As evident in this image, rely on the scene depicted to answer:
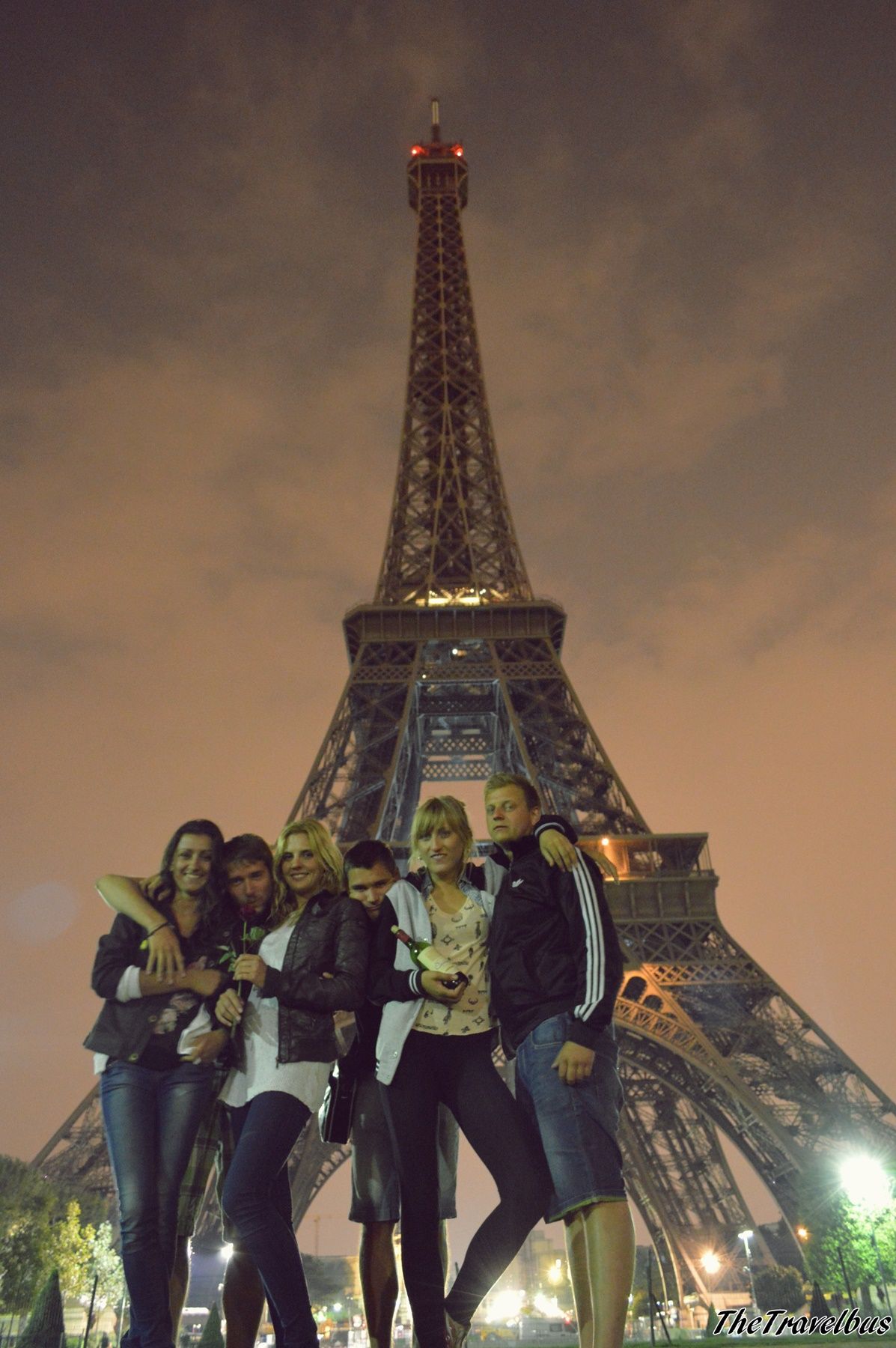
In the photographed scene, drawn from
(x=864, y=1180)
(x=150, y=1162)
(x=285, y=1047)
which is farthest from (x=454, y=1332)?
(x=864, y=1180)

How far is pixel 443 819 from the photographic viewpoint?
4.95 metres

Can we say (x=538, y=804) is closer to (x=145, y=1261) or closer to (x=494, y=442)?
(x=145, y=1261)

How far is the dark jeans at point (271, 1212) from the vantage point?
13.4 ft

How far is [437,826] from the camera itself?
4934mm

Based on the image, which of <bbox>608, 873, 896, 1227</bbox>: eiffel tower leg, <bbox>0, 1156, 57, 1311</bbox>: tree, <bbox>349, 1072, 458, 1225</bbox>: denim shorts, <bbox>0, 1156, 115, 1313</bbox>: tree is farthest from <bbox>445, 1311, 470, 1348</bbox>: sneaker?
<bbox>0, 1156, 57, 1311</bbox>: tree

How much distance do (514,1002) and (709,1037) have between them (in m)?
22.9

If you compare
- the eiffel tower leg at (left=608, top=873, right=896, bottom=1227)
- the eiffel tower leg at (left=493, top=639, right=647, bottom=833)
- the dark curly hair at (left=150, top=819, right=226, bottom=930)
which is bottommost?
the dark curly hair at (left=150, top=819, right=226, bottom=930)

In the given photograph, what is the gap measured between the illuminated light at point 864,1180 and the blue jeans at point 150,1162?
21868 mm

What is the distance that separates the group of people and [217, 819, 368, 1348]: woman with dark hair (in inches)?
0.4

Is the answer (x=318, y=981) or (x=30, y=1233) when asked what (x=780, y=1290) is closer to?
(x=30, y=1233)

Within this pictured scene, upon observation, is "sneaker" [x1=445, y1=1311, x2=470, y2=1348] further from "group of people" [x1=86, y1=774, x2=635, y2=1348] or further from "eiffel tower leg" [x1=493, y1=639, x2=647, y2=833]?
"eiffel tower leg" [x1=493, y1=639, x2=647, y2=833]

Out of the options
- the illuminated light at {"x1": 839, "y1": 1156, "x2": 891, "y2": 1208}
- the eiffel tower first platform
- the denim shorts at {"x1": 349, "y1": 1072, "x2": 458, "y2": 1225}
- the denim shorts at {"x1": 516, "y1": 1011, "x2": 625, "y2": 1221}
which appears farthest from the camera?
the eiffel tower first platform

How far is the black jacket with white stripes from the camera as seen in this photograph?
4.27 m

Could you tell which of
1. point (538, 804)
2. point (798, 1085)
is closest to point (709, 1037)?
point (798, 1085)
